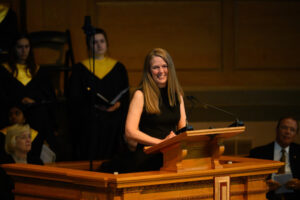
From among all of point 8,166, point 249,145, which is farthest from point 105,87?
point 8,166

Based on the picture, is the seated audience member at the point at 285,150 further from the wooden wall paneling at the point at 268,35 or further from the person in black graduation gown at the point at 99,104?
the wooden wall paneling at the point at 268,35

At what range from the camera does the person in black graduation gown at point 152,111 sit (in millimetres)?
3432

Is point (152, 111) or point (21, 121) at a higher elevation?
point (152, 111)

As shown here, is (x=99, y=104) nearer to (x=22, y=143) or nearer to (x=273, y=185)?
(x=22, y=143)

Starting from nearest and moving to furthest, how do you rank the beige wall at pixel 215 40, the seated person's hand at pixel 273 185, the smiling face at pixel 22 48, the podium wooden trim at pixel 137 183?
the podium wooden trim at pixel 137 183
the seated person's hand at pixel 273 185
the smiling face at pixel 22 48
the beige wall at pixel 215 40

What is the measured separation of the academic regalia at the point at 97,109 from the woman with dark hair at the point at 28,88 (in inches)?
10.4

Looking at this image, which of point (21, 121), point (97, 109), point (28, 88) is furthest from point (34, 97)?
point (97, 109)

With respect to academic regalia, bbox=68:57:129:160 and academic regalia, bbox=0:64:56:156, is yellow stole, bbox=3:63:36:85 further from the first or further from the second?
academic regalia, bbox=68:57:129:160

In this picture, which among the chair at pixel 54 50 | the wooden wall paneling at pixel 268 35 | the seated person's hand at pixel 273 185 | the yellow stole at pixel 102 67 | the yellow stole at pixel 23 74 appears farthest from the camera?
the wooden wall paneling at pixel 268 35

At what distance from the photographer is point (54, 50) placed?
6219 millimetres

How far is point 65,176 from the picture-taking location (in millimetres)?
3152

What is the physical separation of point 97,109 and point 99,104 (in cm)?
6

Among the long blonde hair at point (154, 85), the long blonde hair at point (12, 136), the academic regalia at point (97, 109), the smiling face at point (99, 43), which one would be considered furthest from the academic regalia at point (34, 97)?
the long blonde hair at point (154, 85)

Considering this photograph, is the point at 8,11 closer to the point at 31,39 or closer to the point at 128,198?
the point at 31,39
